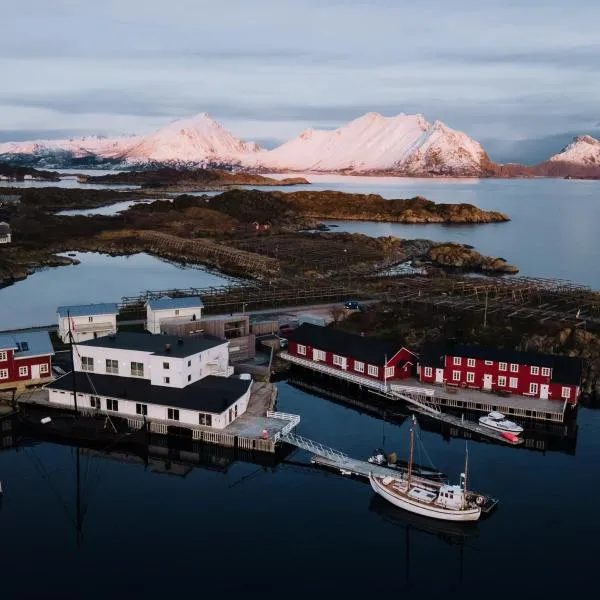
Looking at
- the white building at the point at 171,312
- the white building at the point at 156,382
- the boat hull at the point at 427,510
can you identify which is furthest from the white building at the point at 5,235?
the boat hull at the point at 427,510

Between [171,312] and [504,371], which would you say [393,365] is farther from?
[171,312]

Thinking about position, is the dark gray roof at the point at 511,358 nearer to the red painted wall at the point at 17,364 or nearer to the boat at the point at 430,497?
the boat at the point at 430,497

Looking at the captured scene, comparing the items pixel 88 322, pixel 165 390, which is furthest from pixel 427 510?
pixel 88 322

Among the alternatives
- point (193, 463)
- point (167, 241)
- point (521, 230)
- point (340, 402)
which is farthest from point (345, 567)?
point (521, 230)

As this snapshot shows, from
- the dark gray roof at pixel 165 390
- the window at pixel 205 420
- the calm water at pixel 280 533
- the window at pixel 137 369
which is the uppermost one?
the window at pixel 137 369

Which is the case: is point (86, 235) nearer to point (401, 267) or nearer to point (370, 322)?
point (401, 267)
